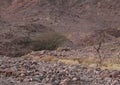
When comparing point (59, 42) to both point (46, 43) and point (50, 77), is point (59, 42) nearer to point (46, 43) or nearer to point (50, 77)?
point (46, 43)

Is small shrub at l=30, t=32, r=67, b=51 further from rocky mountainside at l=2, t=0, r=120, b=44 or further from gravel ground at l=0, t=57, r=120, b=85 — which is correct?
gravel ground at l=0, t=57, r=120, b=85

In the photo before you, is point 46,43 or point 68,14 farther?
point 68,14

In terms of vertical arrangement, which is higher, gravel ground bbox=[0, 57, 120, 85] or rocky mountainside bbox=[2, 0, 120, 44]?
rocky mountainside bbox=[2, 0, 120, 44]

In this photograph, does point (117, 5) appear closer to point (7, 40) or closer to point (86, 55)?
point (7, 40)

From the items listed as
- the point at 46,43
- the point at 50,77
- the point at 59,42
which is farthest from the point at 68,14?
the point at 50,77

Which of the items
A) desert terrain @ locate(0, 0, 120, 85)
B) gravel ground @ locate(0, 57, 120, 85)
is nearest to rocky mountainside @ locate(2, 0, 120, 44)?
desert terrain @ locate(0, 0, 120, 85)

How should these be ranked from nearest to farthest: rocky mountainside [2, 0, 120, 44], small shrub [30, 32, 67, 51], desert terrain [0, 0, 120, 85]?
desert terrain [0, 0, 120, 85]
small shrub [30, 32, 67, 51]
rocky mountainside [2, 0, 120, 44]

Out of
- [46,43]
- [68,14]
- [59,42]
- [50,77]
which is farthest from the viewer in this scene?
[68,14]

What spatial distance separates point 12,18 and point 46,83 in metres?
45.3

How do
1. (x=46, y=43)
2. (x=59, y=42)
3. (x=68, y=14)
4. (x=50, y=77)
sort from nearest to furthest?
(x=50, y=77)
(x=46, y=43)
(x=59, y=42)
(x=68, y=14)

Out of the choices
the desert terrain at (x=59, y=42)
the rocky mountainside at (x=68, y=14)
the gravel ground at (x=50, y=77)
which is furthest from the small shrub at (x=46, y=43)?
the gravel ground at (x=50, y=77)

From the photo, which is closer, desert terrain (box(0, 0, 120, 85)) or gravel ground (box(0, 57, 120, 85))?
gravel ground (box(0, 57, 120, 85))

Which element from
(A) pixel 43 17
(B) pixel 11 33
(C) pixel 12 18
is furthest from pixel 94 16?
(B) pixel 11 33

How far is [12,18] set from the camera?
2312 inches
